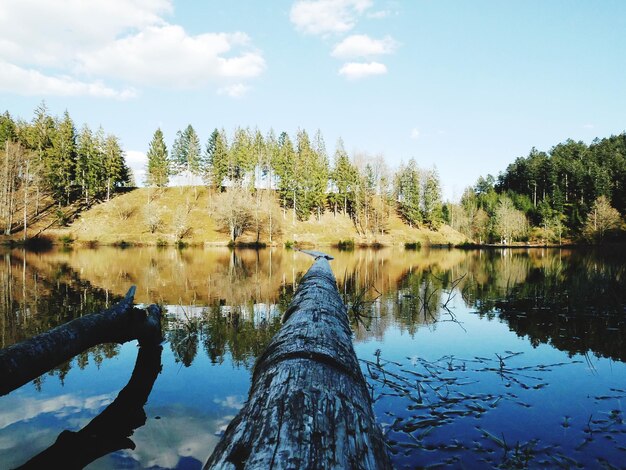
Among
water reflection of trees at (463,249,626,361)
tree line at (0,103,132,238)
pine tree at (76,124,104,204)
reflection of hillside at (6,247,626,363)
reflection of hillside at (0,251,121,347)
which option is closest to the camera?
water reflection of trees at (463,249,626,361)

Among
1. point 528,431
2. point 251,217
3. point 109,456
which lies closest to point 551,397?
point 528,431

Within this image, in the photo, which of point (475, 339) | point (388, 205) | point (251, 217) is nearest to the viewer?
point (475, 339)

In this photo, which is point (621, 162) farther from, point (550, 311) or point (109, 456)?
point (109, 456)

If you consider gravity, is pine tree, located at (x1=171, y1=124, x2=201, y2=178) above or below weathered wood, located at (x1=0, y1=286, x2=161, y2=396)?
above

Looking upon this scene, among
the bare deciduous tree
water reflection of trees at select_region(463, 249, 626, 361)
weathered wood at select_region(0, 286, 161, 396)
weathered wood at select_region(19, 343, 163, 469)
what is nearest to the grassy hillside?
the bare deciduous tree

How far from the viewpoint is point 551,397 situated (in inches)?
211

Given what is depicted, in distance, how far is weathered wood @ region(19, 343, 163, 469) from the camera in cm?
412

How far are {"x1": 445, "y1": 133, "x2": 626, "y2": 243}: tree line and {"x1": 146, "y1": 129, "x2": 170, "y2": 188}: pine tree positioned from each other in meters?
69.8

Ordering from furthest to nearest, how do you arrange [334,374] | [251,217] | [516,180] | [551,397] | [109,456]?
[516,180] → [251,217] → [551,397] → [109,456] → [334,374]

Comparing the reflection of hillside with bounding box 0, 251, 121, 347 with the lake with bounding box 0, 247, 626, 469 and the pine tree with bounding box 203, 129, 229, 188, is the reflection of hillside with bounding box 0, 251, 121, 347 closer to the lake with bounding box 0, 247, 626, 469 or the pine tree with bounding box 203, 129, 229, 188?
the lake with bounding box 0, 247, 626, 469

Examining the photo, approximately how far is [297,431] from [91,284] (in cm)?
1825

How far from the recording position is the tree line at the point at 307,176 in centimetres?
7675

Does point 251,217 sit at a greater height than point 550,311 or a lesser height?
greater

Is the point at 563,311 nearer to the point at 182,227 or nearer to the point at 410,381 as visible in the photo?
the point at 410,381
